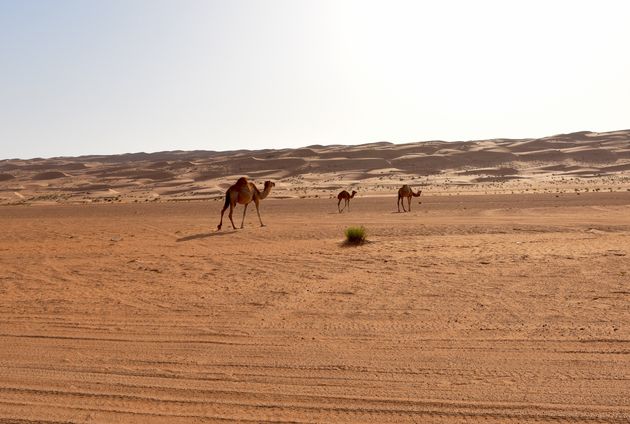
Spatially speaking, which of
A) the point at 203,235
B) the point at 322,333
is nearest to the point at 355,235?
the point at 203,235

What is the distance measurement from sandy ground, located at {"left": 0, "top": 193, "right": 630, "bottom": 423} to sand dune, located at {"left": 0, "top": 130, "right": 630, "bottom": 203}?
3508 centimetres

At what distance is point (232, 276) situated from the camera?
465 inches

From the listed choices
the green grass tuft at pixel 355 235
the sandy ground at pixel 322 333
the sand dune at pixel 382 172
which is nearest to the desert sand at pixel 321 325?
the sandy ground at pixel 322 333

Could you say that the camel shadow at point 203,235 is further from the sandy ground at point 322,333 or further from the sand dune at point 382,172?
the sand dune at point 382,172

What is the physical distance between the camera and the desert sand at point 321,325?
5566mm

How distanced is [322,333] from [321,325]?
0.39m

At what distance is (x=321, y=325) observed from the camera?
26.6 feet

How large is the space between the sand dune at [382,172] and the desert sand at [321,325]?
3222 cm

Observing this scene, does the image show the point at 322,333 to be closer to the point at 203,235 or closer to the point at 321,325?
the point at 321,325

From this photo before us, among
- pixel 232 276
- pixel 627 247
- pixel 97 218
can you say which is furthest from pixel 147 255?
pixel 97 218

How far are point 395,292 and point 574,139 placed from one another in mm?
90485

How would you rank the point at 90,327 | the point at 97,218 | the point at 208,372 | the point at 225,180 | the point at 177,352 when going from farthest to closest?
the point at 225,180, the point at 97,218, the point at 90,327, the point at 177,352, the point at 208,372

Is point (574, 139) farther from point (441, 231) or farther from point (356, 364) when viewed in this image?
point (356, 364)

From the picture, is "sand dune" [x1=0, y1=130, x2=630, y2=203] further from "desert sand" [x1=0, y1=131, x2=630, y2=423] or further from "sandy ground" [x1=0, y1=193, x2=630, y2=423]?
"sandy ground" [x1=0, y1=193, x2=630, y2=423]
